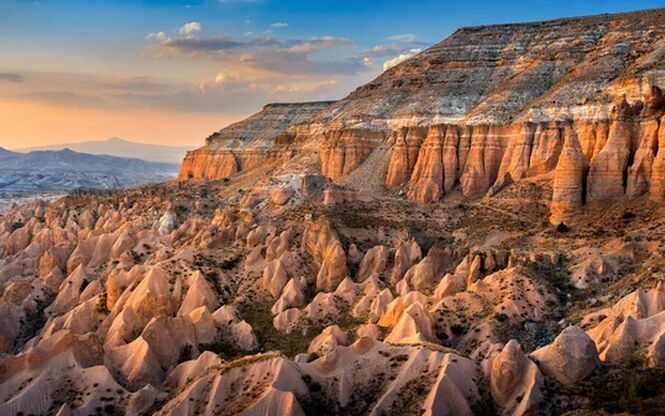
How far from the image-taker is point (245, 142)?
15462 cm

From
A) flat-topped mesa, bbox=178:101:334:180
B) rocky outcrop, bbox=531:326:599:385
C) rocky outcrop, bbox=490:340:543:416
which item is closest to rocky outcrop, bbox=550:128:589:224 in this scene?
rocky outcrop, bbox=531:326:599:385

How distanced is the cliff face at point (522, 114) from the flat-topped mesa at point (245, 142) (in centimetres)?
2523

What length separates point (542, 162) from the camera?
74625mm

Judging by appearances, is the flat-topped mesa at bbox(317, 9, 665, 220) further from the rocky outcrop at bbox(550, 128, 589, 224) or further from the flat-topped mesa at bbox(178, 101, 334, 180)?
the flat-topped mesa at bbox(178, 101, 334, 180)

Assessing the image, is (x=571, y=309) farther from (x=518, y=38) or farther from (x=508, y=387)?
(x=518, y=38)

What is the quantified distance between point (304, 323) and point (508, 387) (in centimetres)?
2211

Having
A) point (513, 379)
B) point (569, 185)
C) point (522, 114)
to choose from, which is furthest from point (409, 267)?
point (522, 114)

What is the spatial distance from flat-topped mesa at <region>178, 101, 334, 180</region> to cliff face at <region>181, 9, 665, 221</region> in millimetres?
25230

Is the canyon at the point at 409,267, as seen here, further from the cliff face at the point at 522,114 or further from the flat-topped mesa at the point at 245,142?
the flat-topped mesa at the point at 245,142

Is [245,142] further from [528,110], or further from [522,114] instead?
[528,110]

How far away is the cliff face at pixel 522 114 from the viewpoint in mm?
62875

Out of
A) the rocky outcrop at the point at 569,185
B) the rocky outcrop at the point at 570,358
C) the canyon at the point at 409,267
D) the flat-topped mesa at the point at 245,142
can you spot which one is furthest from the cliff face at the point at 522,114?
the rocky outcrop at the point at 570,358

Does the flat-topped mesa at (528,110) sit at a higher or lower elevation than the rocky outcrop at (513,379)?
higher

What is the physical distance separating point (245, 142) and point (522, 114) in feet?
268
